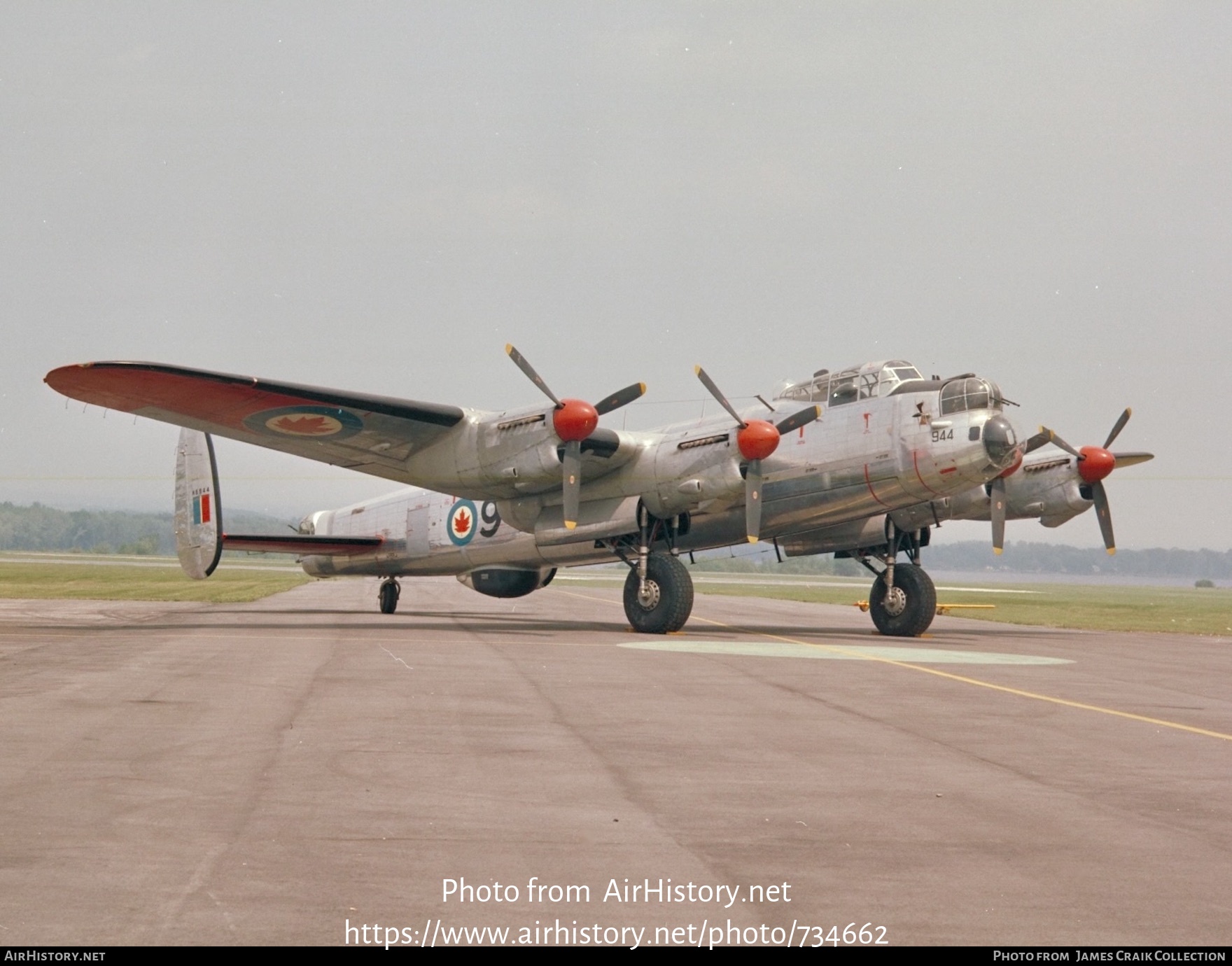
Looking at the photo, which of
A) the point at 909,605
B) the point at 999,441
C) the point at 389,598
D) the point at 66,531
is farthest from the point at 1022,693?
the point at 66,531

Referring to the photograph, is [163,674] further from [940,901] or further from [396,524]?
[396,524]

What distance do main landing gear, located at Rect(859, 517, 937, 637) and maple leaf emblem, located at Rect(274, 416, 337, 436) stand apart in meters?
12.6

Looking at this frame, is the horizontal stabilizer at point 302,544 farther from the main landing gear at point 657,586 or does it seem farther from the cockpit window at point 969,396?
the cockpit window at point 969,396

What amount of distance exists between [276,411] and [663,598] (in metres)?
8.82

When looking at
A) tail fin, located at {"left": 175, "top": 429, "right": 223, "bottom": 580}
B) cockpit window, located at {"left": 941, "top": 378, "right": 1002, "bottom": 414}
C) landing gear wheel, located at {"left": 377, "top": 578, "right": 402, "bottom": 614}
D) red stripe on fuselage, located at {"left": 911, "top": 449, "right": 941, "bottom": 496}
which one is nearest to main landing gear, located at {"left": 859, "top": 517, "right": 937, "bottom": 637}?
red stripe on fuselage, located at {"left": 911, "top": 449, "right": 941, "bottom": 496}

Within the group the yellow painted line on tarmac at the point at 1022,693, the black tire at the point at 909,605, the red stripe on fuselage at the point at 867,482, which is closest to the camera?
the yellow painted line on tarmac at the point at 1022,693

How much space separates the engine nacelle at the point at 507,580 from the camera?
31344 mm

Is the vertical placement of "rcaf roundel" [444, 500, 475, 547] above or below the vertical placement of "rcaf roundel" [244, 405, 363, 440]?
below

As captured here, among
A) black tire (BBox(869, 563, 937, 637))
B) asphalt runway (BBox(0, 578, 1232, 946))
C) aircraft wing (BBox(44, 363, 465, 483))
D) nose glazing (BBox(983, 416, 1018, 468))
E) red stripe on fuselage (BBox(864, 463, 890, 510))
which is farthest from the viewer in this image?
black tire (BBox(869, 563, 937, 637))

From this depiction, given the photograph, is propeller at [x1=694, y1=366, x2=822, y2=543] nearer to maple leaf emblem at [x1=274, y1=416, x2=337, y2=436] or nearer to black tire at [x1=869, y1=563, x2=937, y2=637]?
black tire at [x1=869, y1=563, x2=937, y2=637]

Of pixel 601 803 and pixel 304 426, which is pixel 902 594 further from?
pixel 601 803

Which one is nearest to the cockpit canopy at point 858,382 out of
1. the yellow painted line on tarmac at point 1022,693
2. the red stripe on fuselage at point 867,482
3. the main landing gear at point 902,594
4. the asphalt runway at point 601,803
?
the red stripe on fuselage at point 867,482

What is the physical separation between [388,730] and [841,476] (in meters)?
15.8

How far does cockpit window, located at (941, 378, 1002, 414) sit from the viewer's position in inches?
933
